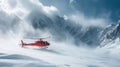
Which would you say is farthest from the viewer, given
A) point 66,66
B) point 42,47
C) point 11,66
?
point 42,47

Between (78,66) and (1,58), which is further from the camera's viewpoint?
(78,66)

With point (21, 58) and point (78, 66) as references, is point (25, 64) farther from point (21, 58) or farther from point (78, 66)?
point (78, 66)

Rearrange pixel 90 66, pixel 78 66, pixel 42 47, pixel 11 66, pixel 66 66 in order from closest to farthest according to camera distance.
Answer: pixel 11 66, pixel 66 66, pixel 78 66, pixel 90 66, pixel 42 47

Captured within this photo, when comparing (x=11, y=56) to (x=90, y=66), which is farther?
(x=90, y=66)

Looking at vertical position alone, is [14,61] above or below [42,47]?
below

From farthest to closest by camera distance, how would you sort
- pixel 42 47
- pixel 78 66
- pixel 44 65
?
pixel 42 47
pixel 78 66
pixel 44 65

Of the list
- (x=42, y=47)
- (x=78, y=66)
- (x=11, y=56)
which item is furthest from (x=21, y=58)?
(x=42, y=47)

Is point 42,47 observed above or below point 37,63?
above

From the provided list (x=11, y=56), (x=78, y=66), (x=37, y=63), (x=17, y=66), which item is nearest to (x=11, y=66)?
(x=17, y=66)

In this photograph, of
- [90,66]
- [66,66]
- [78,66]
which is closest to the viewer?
[66,66]

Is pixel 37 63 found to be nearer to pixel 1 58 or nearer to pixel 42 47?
pixel 1 58
